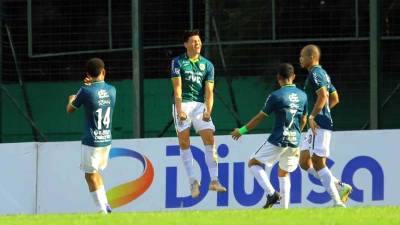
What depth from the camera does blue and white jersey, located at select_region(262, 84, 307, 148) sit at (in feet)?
46.9

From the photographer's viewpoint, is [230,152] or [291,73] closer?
[291,73]

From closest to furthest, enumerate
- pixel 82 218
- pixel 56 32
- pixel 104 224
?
pixel 104 224 → pixel 82 218 → pixel 56 32

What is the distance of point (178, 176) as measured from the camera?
18.2 meters

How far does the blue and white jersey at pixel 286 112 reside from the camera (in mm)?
14289

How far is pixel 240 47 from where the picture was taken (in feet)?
72.7

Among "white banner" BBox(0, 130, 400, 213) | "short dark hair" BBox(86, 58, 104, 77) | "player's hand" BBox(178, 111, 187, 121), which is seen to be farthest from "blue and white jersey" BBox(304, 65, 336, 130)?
"white banner" BBox(0, 130, 400, 213)

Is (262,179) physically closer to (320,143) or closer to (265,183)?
(265,183)

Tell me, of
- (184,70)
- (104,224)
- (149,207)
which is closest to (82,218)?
(104,224)

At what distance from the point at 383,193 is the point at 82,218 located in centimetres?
653

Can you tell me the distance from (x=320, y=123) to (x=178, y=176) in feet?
13.1

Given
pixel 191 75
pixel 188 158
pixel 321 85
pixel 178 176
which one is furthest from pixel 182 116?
pixel 178 176

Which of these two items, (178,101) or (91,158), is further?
(178,101)

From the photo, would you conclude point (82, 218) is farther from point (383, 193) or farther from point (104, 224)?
point (383, 193)

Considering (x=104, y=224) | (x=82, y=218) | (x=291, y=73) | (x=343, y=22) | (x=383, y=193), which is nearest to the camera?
(x=104, y=224)
